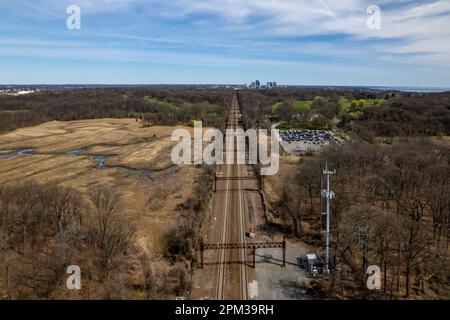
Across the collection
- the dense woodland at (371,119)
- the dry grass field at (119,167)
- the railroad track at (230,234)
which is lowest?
the railroad track at (230,234)

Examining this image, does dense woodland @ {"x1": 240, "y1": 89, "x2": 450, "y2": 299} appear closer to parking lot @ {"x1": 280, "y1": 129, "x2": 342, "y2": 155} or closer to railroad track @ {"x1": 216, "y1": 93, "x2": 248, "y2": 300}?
railroad track @ {"x1": 216, "y1": 93, "x2": 248, "y2": 300}

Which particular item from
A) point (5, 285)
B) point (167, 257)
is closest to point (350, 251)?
point (167, 257)

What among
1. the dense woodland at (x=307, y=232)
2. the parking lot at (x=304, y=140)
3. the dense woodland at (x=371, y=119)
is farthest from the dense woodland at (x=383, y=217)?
the dense woodland at (x=371, y=119)

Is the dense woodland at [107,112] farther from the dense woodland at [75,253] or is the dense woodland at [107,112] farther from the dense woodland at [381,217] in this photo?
the dense woodland at [75,253]

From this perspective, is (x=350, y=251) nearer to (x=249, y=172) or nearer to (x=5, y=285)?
(x=5, y=285)

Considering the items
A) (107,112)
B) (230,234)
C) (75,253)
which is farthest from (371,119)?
(107,112)

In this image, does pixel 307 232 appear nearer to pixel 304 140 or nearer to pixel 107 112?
pixel 304 140
